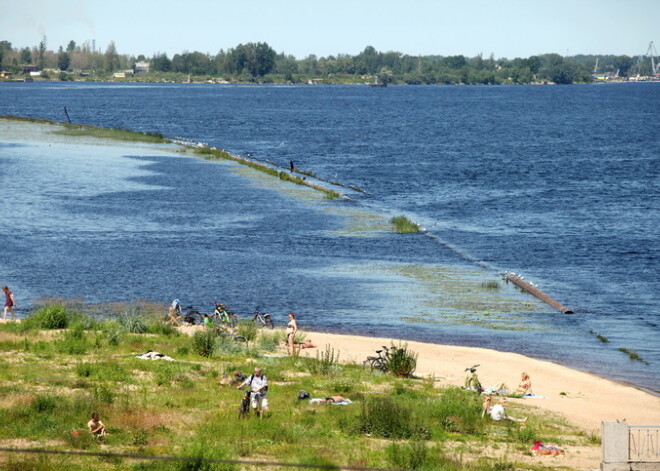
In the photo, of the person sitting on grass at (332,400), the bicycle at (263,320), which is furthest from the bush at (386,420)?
the bicycle at (263,320)

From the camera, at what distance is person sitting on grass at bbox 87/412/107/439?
21.3m

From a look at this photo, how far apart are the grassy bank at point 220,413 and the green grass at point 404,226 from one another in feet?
95.5

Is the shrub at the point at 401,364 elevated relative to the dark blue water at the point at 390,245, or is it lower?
elevated

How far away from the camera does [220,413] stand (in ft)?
78.4

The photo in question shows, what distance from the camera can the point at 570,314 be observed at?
41.4 metres

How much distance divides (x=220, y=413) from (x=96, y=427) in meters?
3.54

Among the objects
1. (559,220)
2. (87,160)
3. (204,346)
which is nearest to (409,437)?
(204,346)

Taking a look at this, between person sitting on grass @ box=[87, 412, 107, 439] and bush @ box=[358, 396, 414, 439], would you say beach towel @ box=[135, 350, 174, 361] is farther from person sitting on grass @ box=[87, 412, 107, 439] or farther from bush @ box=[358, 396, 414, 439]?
bush @ box=[358, 396, 414, 439]

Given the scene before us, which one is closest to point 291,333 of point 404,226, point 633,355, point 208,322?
point 208,322

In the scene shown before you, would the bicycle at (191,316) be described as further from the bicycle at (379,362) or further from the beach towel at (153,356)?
the bicycle at (379,362)

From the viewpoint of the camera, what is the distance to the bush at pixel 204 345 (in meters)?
30.8

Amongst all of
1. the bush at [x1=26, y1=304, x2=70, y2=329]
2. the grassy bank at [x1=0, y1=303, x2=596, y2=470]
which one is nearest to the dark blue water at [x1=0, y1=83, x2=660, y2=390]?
the bush at [x1=26, y1=304, x2=70, y2=329]

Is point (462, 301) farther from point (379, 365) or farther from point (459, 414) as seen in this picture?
point (459, 414)

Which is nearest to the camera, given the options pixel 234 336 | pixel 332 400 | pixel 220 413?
pixel 220 413
